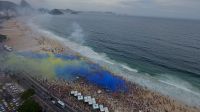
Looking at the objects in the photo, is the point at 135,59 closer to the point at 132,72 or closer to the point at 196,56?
the point at 132,72

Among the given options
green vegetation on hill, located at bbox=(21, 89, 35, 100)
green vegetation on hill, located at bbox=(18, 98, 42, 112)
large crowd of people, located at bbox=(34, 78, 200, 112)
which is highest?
green vegetation on hill, located at bbox=(18, 98, 42, 112)

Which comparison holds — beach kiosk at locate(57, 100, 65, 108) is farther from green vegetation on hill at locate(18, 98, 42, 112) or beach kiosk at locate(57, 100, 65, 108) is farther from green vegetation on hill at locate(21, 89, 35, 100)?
green vegetation on hill at locate(21, 89, 35, 100)

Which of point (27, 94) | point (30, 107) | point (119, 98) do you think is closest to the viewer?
point (30, 107)

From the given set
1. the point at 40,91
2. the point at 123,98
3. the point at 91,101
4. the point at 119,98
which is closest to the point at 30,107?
the point at 40,91

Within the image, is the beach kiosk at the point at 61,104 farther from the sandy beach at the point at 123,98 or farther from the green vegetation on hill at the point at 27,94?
the green vegetation on hill at the point at 27,94

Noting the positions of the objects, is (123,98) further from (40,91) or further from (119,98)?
(40,91)

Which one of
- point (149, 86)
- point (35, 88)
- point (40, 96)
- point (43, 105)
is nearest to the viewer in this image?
point (43, 105)

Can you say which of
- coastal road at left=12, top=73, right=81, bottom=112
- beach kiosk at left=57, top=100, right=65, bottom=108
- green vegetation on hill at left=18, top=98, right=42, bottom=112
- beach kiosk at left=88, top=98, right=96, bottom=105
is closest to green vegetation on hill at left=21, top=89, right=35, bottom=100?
coastal road at left=12, top=73, right=81, bottom=112

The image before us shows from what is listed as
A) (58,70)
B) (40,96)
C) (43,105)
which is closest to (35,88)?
(40,96)
